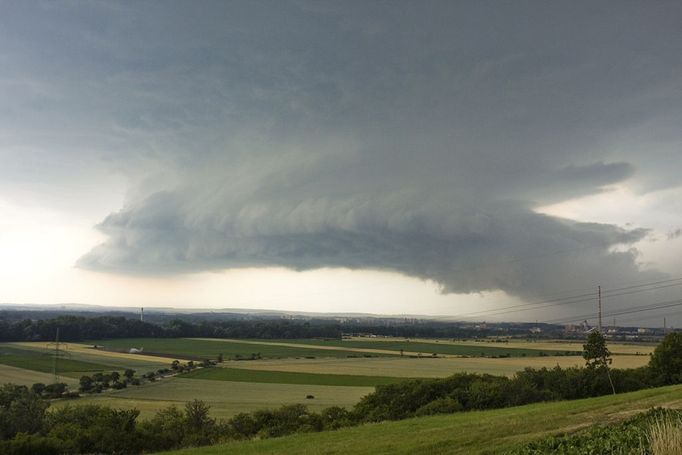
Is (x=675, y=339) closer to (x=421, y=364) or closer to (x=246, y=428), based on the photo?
(x=246, y=428)

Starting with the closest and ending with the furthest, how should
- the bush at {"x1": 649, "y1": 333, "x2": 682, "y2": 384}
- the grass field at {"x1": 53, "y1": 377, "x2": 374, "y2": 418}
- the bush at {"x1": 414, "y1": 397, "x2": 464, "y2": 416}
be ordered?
the bush at {"x1": 414, "y1": 397, "x2": 464, "y2": 416}, the bush at {"x1": 649, "y1": 333, "x2": 682, "y2": 384}, the grass field at {"x1": 53, "y1": 377, "x2": 374, "y2": 418}

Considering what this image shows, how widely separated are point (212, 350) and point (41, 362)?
154 ft

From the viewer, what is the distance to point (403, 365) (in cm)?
11219

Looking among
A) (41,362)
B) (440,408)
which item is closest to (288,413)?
(440,408)

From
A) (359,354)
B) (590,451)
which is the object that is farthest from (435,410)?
(359,354)

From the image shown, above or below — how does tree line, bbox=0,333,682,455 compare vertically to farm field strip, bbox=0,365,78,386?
above

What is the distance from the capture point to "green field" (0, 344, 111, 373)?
98.9 metres

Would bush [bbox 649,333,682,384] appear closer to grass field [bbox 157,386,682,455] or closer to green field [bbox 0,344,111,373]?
grass field [bbox 157,386,682,455]

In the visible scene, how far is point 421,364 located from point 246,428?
74745 millimetres

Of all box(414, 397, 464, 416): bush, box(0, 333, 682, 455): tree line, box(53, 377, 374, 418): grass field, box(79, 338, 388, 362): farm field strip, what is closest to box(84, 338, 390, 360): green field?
box(79, 338, 388, 362): farm field strip

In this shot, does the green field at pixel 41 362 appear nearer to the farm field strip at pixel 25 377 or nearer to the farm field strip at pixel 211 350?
the farm field strip at pixel 25 377

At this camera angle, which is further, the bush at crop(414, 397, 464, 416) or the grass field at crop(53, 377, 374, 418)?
the grass field at crop(53, 377, 374, 418)

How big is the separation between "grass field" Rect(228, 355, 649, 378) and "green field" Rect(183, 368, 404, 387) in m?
4.30

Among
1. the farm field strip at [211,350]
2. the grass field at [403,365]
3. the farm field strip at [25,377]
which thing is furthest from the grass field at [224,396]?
the farm field strip at [211,350]
